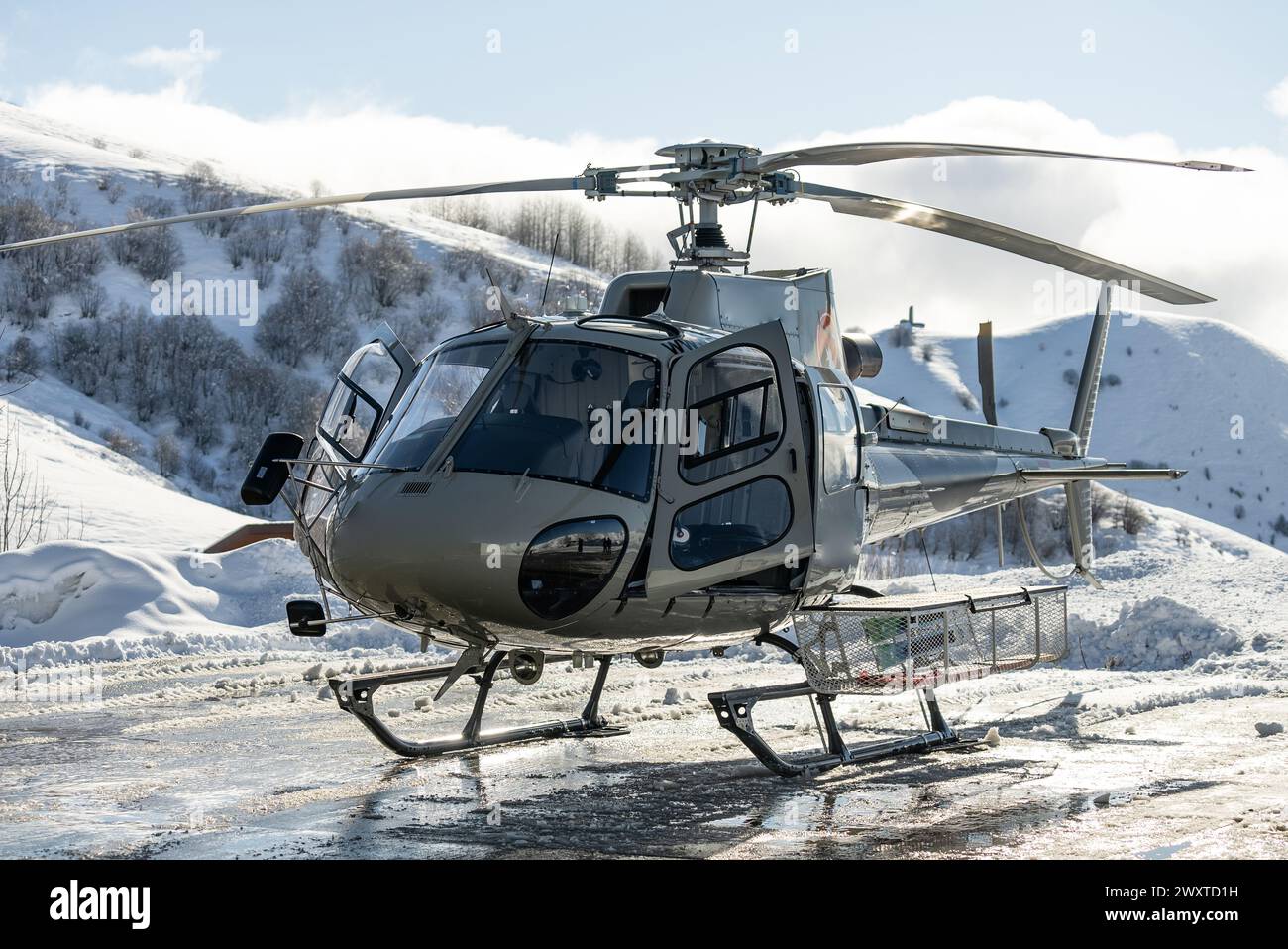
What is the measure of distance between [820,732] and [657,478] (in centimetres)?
295

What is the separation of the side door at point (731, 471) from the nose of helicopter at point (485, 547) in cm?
32

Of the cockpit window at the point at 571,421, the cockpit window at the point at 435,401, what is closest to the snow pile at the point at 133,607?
the cockpit window at the point at 435,401

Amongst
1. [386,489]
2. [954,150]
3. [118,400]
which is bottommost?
[118,400]

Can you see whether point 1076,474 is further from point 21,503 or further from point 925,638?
point 21,503

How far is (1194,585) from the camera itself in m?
19.8

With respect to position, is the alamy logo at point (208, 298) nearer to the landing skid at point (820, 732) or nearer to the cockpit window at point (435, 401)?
the landing skid at point (820, 732)

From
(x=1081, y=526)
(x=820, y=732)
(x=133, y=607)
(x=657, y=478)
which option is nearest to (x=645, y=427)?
(x=657, y=478)

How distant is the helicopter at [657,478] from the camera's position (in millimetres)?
7602

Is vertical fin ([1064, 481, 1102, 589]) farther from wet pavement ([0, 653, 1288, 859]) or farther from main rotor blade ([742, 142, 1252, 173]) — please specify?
main rotor blade ([742, 142, 1252, 173])

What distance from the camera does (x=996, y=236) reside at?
957 cm

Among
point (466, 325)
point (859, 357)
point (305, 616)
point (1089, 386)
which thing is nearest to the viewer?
point (305, 616)
